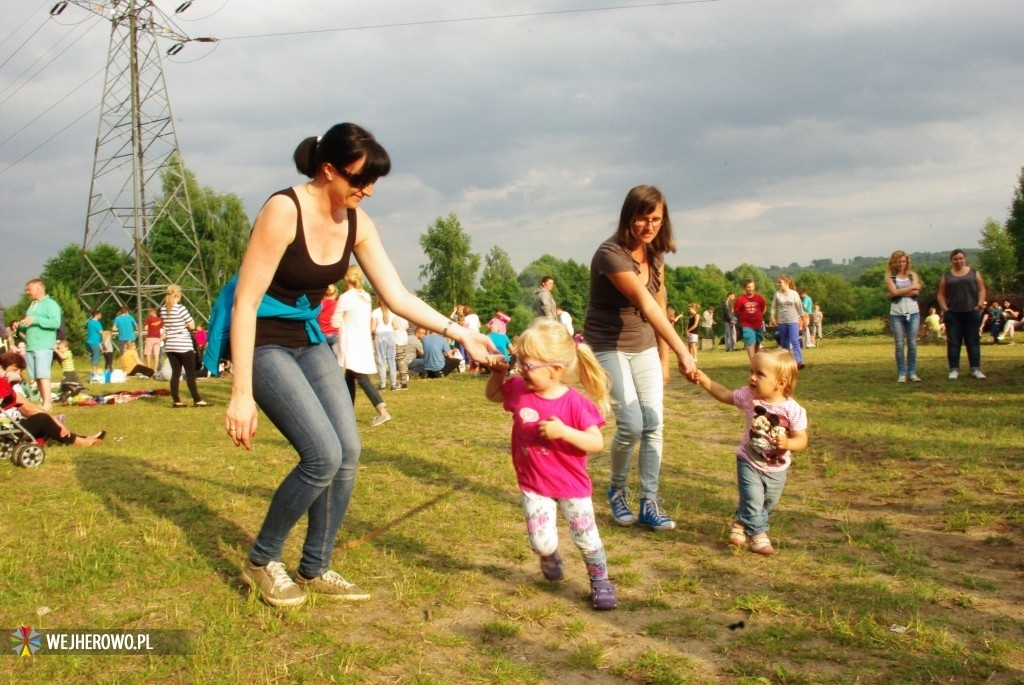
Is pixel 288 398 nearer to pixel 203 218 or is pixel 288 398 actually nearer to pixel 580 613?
pixel 580 613

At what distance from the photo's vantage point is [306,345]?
383cm

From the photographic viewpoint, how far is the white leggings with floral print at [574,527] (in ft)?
12.5

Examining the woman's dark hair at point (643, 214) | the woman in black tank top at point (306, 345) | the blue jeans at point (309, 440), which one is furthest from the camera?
the woman's dark hair at point (643, 214)

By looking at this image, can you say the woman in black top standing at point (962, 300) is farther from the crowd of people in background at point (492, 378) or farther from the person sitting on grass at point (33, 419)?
the person sitting on grass at point (33, 419)

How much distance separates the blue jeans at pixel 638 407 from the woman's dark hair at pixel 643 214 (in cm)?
66

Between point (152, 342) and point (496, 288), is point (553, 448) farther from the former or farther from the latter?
point (496, 288)

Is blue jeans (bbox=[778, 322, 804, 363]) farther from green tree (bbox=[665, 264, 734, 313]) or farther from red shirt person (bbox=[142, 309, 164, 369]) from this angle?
green tree (bbox=[665, 264, 734, 313])

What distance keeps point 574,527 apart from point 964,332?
1110 cm

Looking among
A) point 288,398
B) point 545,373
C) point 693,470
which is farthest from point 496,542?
point 693,470

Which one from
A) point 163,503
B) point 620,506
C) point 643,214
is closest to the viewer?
point 643,214

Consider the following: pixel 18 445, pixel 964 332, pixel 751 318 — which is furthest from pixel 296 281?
pixel 751 318

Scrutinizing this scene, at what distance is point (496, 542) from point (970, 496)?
334cm

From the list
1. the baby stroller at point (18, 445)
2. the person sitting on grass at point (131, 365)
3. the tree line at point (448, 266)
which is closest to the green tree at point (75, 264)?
the tree line at point (448, 266)

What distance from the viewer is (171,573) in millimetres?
4336
